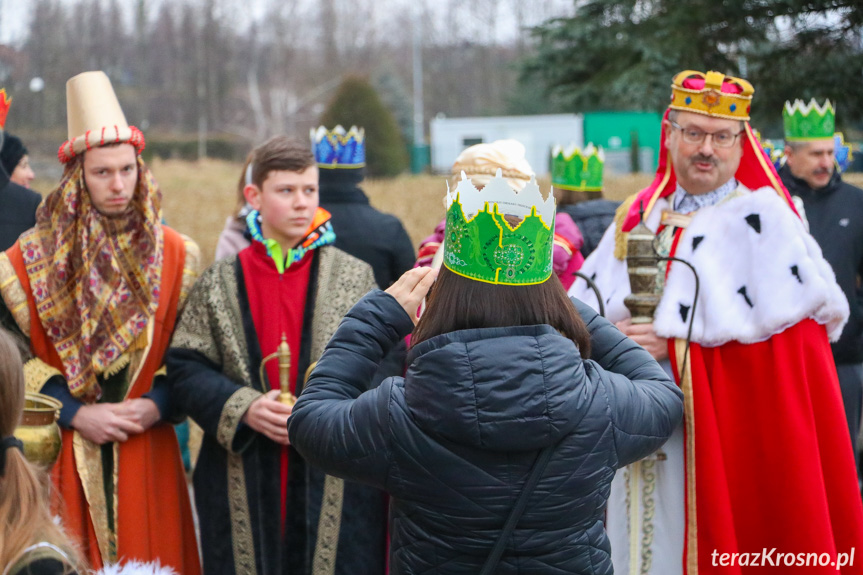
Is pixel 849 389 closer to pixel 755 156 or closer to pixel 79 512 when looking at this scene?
pixel 755 156

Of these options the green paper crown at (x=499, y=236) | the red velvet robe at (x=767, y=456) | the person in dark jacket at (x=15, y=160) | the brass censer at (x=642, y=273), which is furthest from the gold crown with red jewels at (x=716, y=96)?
the person in dark jacket at (x=15, y=160)

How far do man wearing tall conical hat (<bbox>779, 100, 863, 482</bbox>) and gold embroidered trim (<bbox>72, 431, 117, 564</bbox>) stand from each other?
3582mm

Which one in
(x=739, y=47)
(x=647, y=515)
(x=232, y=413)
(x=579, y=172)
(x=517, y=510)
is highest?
(x=739, y=47)

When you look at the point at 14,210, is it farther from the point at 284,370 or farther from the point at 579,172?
the point at 579,172

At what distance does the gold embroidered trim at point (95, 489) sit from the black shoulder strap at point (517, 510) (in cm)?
198

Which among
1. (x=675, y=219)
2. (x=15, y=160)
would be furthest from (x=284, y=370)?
(x=15, y=160)

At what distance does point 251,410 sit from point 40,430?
70 cm

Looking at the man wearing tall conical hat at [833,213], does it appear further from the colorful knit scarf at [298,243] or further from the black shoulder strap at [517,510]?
the black shoulder strap at [517,510]

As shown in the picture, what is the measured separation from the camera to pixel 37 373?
3.56 m

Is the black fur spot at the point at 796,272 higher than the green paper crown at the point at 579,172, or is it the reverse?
the green paper crown at the point at 579,172

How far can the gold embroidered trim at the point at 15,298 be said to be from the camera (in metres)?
3.60

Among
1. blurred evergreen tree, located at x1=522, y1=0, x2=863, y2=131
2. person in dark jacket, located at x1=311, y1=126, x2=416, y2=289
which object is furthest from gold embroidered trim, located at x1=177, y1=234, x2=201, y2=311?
blurred evergreen tree, located at x1=522, y1=0, x2=863, y2=131

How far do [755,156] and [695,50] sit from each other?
314 inches

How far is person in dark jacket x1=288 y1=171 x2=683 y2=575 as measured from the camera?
211cm
